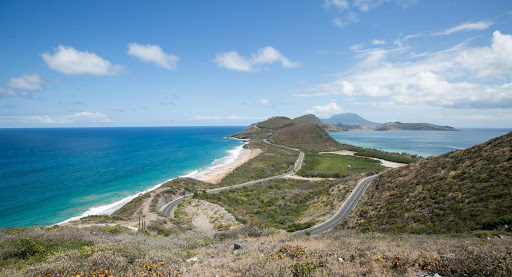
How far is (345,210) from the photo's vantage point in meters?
30.1

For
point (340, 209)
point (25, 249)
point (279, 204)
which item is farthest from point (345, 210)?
point (25, 249)

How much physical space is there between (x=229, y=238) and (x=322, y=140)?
5102 inches

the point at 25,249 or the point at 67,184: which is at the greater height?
the point at 25,249

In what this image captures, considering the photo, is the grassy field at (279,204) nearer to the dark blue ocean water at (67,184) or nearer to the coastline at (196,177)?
the coastline at (196,177)

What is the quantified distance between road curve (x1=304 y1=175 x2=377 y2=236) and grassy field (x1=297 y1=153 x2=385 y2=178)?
26007 millimetres

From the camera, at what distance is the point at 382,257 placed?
8539mm

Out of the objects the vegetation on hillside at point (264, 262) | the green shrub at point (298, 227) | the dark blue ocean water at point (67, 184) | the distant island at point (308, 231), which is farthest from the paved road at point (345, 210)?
the dark blue ocean water at point (67, 184)

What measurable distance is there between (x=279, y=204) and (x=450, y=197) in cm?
2368

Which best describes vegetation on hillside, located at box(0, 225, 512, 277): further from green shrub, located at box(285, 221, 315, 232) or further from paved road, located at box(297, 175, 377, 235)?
paved road, located at box(297, 175, 377, 235)

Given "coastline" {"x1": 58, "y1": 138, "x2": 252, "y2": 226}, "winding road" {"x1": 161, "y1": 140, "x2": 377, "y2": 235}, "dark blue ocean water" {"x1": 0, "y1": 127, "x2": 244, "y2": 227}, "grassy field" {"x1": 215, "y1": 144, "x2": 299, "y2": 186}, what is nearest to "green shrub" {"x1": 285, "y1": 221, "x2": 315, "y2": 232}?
"winding road" {"x1": 161, "y1": 140, "x2": 377, "y2": 235}

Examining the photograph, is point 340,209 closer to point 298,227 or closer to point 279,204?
point 298,227

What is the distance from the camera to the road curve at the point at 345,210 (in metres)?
24.7

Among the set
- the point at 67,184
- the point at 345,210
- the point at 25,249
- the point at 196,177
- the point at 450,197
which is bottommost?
the point at 196,177

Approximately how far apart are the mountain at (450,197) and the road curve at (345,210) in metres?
2.03
